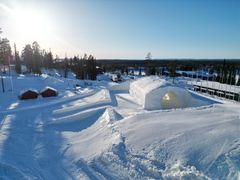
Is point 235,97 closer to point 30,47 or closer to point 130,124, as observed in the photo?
point 130,124

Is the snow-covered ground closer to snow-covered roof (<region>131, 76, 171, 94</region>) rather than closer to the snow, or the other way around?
the snow

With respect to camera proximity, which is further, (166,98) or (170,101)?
(166,98)

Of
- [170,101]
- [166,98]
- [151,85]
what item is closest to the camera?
[170,101]

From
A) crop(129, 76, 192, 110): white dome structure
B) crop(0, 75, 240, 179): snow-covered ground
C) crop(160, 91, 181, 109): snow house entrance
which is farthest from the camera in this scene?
crop(160, 91, 181, 109): snow house entrance

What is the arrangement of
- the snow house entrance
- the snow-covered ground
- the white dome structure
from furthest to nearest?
the snow house entrance → the white dome structure → the snow-covered ground

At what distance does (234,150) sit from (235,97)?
22192mm

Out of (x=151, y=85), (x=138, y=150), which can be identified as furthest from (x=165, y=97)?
(x=138, y=150)

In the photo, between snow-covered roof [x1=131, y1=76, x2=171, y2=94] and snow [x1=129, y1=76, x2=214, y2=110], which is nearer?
snow [x1=129, y1=76, x2=214, y2=110]

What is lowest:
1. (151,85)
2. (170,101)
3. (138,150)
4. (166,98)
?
(170,101)

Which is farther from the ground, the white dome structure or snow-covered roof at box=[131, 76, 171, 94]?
snow-covered roof at box=[131, 76, 171, 94]

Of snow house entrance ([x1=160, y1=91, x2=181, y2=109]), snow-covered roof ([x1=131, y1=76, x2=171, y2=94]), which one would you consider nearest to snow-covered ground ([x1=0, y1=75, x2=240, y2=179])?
snow-covered roof ([x1=131, y1=76, x2=171, y2=94])

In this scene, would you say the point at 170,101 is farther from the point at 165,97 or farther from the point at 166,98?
the point at 165,97

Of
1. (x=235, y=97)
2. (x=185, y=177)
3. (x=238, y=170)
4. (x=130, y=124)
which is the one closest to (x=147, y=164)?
(x=185, y=177)

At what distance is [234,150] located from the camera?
6.16m
